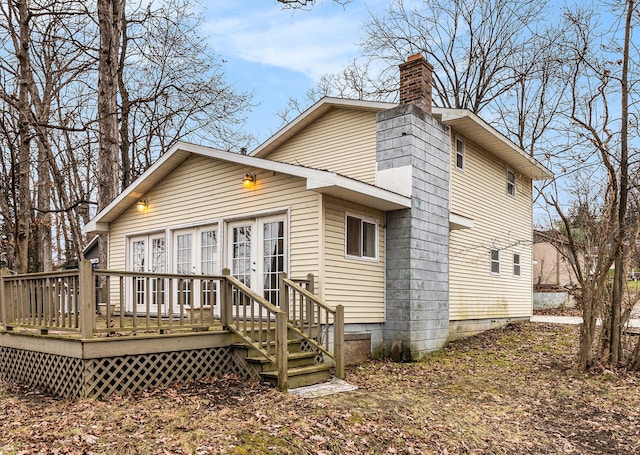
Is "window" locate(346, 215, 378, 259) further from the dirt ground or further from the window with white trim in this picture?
the window with white trim

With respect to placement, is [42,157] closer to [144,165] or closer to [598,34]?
[144,165]

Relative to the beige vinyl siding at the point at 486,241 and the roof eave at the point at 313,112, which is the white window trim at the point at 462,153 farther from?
the roof eave at the point at 313,112

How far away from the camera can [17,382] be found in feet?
26.4

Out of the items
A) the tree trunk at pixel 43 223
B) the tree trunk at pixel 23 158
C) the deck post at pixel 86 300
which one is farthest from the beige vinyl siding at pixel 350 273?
the tree trunk at pixel 43 223

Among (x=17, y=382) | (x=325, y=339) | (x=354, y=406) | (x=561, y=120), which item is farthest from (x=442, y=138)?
(x=17, y=382)

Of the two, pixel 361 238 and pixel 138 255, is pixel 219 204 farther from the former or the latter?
pixel 138 255

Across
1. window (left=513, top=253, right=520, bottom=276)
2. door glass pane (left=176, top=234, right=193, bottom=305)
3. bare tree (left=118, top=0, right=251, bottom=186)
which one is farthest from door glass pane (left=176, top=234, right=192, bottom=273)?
window (left=513, top=253, right=520, bottom=276)

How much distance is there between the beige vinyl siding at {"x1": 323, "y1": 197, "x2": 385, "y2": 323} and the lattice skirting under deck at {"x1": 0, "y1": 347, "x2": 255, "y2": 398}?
7.35 ft

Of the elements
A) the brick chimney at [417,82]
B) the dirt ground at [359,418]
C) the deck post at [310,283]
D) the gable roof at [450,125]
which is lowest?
the dirt ground at [359,418]

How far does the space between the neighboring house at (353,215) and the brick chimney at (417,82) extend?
1.0 inches

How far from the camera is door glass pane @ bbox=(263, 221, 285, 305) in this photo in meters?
9.48

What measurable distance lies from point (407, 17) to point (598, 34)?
16.3m

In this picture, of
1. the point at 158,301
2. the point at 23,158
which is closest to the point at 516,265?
the point at 158,301

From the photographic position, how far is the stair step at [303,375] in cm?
733
